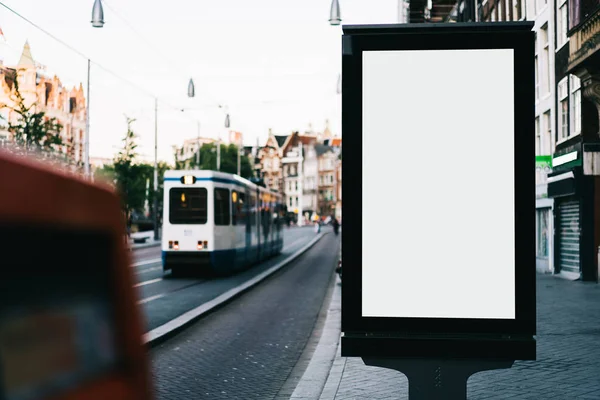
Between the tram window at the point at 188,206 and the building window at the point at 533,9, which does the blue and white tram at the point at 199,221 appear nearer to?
the tram window at the point at 188,206

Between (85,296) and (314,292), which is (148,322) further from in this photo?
(85,296)

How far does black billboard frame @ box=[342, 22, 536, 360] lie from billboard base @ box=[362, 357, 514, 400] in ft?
0.63

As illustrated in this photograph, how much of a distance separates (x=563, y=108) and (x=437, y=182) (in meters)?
20.8

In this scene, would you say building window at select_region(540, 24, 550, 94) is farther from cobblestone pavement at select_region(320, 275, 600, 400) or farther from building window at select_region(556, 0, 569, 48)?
cobblestone pavement at select_region(320, 275, 600, 400)

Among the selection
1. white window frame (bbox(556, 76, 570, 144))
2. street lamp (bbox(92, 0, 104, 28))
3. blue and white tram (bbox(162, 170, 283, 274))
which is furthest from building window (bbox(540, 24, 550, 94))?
street lamp (bbox(92, 0, 104, 28))

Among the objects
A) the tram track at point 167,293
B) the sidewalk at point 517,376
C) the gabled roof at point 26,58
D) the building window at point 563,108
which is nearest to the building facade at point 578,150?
the building window at point 563,108

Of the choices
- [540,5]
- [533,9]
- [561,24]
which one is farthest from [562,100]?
[533,9]

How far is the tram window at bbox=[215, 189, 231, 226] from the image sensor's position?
2259cm

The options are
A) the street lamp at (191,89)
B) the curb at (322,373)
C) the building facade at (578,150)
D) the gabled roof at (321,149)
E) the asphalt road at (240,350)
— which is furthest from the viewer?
the gabled roof at (321,149)

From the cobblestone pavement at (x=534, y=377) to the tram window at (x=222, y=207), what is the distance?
40.5 ft

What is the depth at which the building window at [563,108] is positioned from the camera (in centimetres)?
2400

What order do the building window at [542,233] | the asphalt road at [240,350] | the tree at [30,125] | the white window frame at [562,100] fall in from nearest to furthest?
the asphalt road at [240,350]
the white window frame at [562,100]
the building window at [542,233]
the tree at [30,125]

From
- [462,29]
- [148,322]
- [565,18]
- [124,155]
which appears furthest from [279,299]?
[124,155]

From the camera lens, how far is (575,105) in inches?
912
